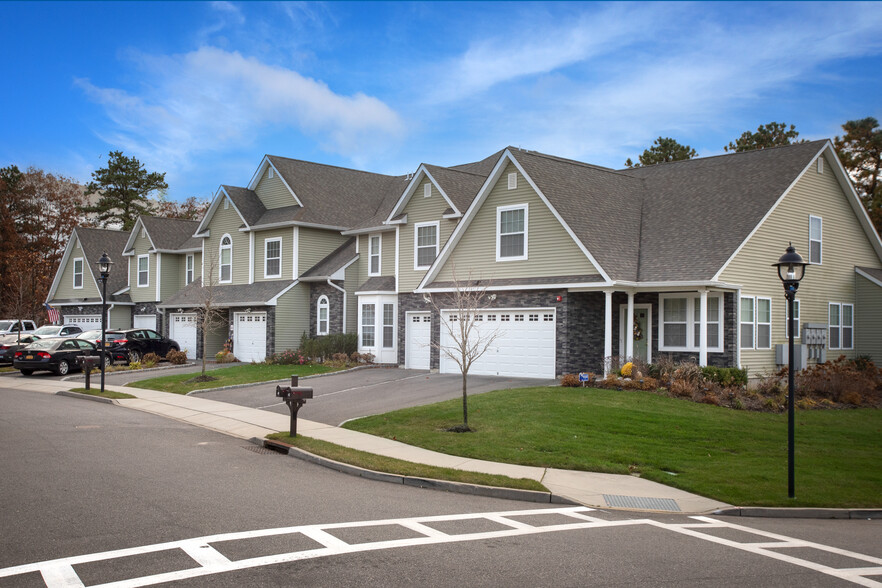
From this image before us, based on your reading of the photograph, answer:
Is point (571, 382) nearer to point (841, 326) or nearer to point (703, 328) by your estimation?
point (703, 328)

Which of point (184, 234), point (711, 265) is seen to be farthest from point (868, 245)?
point (184, 234)

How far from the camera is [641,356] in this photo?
23953 millimetres

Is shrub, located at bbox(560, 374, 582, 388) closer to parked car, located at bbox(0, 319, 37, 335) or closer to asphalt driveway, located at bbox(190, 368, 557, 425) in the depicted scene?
asphalt driveway, located at bbox(190, 368, 557, 425)

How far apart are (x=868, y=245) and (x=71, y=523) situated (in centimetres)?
3040

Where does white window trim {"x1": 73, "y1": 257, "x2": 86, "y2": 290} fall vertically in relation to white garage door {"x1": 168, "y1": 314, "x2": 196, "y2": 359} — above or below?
above

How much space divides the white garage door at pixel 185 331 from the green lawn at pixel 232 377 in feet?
27.9

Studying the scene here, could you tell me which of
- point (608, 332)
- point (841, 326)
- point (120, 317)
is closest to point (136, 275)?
point (120, 317)

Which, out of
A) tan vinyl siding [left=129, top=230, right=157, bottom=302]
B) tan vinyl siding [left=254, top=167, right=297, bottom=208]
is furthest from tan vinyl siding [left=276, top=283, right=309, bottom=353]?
tan vinyl siding [left=129, top=230, right=157, bottom=302]

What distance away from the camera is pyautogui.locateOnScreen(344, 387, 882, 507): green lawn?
457 inches

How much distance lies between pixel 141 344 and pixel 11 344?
692 cm

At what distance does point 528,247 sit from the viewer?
954 inches

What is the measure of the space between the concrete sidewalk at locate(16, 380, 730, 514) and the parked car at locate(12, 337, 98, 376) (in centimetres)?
1046

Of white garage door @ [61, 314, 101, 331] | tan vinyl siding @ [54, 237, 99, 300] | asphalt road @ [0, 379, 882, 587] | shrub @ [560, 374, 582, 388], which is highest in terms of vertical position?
tan vinyl siding @ [54, 237, 99, 300]

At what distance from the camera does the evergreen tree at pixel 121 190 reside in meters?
65.5
